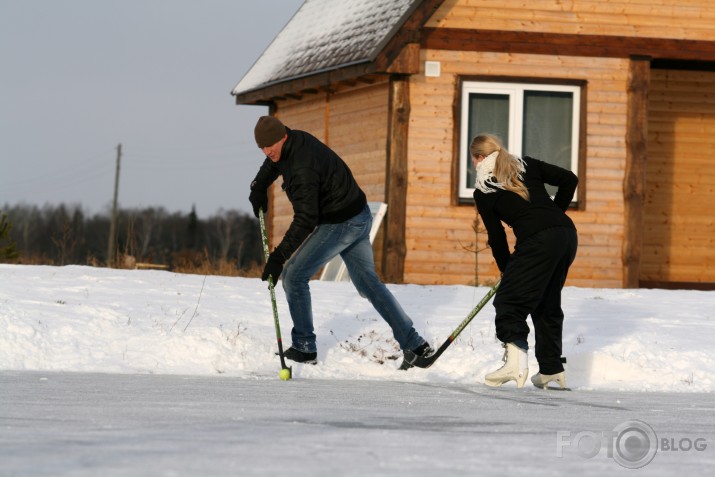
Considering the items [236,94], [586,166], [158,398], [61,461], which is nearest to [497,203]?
[158,398]

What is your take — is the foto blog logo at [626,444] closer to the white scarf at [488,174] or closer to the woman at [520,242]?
the woman at [520,242]

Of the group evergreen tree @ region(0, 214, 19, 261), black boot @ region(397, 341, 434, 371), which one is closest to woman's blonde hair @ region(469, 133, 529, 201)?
black boot @ region(397, 341, 434, 371)

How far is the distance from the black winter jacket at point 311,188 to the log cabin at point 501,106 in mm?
7200

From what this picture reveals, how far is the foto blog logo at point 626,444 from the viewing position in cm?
532

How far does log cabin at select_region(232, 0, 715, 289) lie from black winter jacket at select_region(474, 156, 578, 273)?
294 inches

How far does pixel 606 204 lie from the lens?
17609 millimetres

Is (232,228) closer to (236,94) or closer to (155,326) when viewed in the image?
(236,94)

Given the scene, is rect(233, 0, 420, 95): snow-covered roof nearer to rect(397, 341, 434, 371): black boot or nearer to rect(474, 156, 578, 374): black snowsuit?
rect(397, 341, 434, 371): black boot

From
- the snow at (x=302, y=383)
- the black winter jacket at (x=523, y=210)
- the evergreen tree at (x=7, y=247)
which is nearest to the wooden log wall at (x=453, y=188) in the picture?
the snow at (x=302, y=383)

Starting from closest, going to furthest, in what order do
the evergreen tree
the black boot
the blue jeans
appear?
the blue jeans
the black boot
the evergreen tree

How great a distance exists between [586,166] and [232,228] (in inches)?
3350

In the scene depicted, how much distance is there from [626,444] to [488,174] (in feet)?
12.2

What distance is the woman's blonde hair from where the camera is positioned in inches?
359

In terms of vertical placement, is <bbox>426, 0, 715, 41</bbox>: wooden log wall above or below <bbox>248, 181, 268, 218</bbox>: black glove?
above
